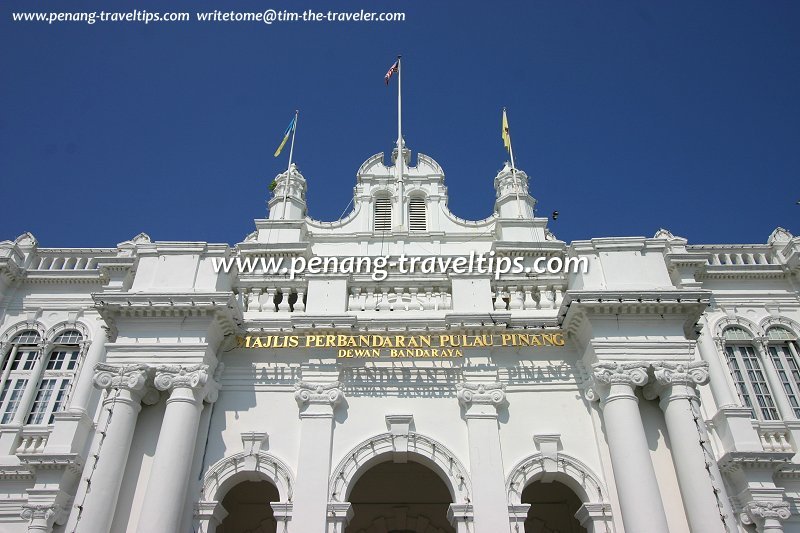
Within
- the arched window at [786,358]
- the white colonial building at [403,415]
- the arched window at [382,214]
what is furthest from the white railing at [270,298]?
the arched window at [786,358]

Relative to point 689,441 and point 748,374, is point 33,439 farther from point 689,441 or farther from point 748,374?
point 748,374

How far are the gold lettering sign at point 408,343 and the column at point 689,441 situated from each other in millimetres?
2578

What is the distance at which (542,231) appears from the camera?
2655 centimetres

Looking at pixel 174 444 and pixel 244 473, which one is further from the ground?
pixel 174 444

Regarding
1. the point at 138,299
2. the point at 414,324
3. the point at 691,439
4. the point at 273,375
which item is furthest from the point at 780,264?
the point at 138,299

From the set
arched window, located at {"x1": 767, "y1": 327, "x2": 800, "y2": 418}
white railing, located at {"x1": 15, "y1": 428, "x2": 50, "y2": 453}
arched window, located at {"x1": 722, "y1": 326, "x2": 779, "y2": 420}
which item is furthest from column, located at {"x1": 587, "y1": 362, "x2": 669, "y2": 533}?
white railing, located at {"x1": 15, "y1": 428, "x2": 50, "y2": 453}

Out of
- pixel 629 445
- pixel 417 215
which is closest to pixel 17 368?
pixel 417 215

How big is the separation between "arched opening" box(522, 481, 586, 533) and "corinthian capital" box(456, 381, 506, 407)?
4417mm

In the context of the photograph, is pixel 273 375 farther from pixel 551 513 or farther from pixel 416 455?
pixel 551 513

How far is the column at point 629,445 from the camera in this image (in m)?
12.5

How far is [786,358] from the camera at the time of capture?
2138 centimetres

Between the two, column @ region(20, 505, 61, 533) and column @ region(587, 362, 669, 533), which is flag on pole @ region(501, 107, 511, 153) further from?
column @ region(20, 505, 61, 533)

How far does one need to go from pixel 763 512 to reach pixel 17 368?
2345 cm

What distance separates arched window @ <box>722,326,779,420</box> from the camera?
2022 cm
